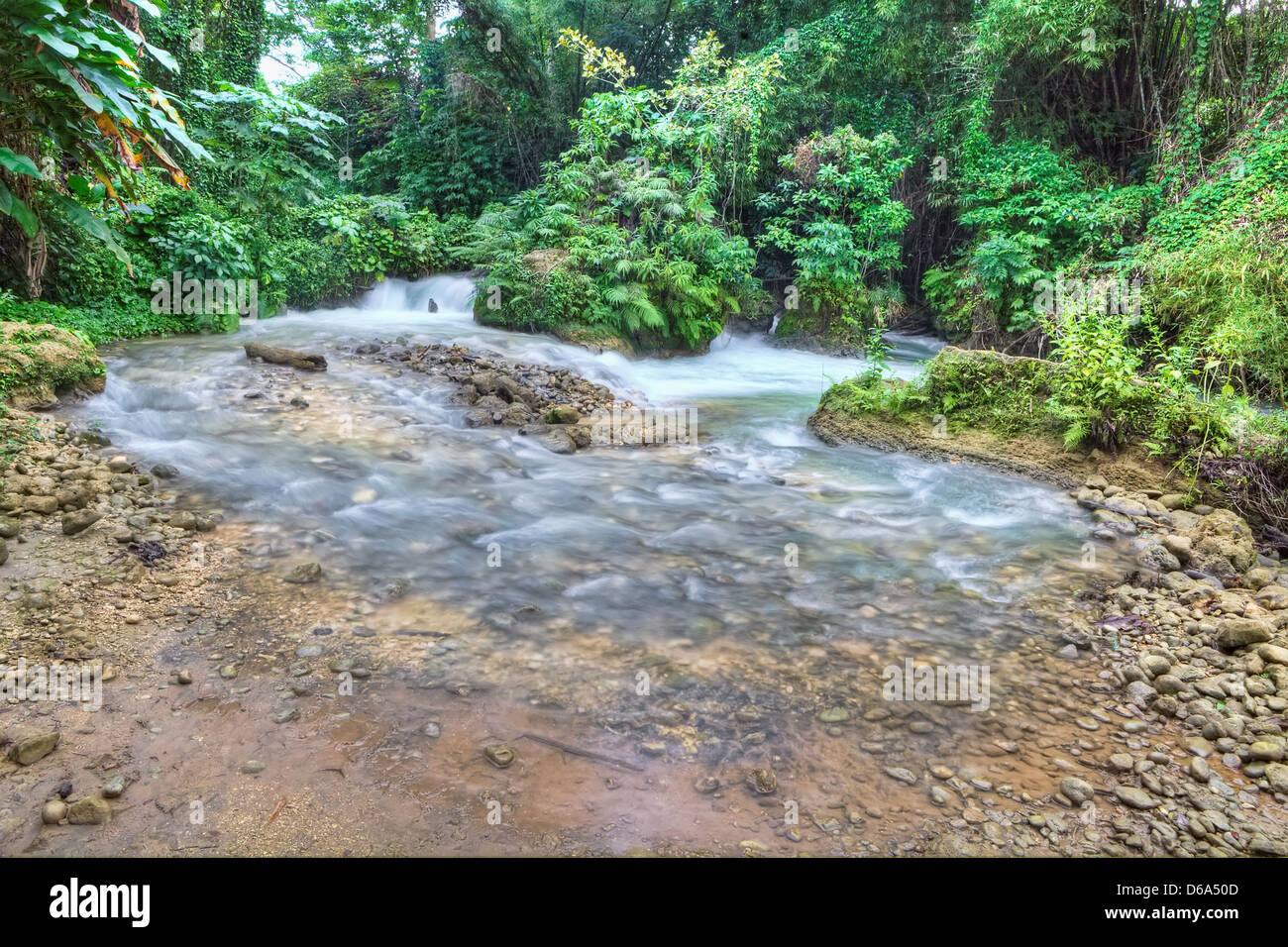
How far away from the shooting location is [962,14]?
14312mm

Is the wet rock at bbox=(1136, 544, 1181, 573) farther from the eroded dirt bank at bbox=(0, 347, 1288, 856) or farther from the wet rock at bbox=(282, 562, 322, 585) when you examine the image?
the wet rock at bbox=(282, 562, 322, 585)

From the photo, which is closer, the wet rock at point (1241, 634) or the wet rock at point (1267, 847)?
the wet rock at point (1267, 847)

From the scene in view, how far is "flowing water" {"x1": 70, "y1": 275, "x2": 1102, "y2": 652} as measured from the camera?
4238 mm

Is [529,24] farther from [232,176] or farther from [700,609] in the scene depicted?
[700,609]

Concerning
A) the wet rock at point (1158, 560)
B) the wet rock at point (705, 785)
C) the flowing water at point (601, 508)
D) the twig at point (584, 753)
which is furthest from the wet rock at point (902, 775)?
the wet rock at point (1158, 560)

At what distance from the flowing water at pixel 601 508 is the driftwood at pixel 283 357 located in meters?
0.18

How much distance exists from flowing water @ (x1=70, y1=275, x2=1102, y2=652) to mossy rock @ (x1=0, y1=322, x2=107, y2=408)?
27 cm

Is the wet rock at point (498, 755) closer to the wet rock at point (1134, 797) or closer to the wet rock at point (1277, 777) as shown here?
the wet rock at point (1134, 797)

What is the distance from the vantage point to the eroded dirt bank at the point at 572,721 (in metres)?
2.39

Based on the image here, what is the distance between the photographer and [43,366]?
19.6 ft

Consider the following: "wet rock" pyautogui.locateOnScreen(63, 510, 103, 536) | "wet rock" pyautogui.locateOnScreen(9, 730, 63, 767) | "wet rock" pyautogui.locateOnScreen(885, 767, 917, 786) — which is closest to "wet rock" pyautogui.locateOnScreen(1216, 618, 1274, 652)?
"wet rock" pyautogui.locateOnScreen(885, 767, 917, 786)

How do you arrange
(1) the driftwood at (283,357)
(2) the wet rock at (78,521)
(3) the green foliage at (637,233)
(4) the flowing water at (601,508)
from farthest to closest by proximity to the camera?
1. (3) the green foliage at (637,233)
2. (1) the driftwood at (283,357)
3. (4) the flowing water at (601,508)
4. (2) the wet rock at (78,521)

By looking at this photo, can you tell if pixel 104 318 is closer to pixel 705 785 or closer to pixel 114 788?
pixel 114 788

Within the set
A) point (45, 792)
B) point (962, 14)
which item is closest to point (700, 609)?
point (45, 792)
